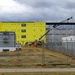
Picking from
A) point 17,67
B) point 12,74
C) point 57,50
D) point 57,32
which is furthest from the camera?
point 57,32

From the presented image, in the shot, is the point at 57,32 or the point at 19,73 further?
the point at 57,32

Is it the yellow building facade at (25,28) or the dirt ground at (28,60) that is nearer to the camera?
the dirt ground at (28,60)

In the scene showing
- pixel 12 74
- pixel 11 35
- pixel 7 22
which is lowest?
pixel 12 74

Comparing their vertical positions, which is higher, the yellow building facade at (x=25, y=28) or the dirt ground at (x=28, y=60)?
the yellow building facade at (x=25, y=28)

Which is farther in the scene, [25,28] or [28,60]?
[25,28]

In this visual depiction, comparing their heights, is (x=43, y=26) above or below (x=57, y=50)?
above

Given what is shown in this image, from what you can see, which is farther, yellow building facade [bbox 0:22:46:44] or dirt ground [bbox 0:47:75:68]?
yellow building facade [bbox 0:22:46:44]

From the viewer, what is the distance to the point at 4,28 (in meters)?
109

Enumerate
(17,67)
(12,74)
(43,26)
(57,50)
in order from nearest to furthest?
Answer: (12,74)
(17,67)
(57,50)
(43,26)

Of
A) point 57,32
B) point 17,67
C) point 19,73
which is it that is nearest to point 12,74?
point 19,73

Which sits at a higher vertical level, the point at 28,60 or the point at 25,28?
the point at 25,28

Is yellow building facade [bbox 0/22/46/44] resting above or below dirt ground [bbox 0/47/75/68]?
above

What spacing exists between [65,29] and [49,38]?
846 cm

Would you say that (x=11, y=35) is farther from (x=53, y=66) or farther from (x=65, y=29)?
(x=65, y=29)
